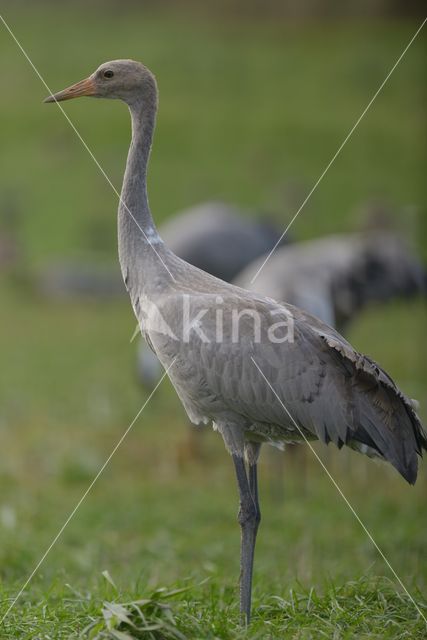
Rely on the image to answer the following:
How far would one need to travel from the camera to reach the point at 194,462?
881cm

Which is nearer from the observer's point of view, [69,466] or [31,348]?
[69,466]

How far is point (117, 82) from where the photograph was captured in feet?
15.8

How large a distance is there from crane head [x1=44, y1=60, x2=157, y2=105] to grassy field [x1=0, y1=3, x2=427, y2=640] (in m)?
1.96

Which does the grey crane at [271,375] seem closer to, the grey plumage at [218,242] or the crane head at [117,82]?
the crane head at [117,82]

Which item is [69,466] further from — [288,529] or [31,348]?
[31,348]

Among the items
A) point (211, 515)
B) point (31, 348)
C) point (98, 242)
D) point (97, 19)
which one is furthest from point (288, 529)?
point (97, 19)

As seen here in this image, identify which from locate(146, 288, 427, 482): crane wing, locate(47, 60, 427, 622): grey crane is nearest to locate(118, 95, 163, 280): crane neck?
locate(47, 60, 427, 622): grey crane

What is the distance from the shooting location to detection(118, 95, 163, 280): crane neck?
4.73 m

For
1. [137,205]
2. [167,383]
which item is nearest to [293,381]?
[137,205]

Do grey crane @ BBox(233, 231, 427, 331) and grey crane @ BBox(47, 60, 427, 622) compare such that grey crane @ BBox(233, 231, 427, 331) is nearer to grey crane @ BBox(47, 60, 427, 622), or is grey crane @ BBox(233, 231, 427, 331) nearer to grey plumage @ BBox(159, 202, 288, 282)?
grey plumage @ BBox(159, 202, 288, 282)

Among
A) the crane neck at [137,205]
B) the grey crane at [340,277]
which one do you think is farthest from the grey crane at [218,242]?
the crane neck at [137,205]

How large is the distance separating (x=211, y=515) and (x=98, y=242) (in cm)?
1020

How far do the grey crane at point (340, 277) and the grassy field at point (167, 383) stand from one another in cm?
118

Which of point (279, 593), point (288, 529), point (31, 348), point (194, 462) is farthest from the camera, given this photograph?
point (31, 348)
